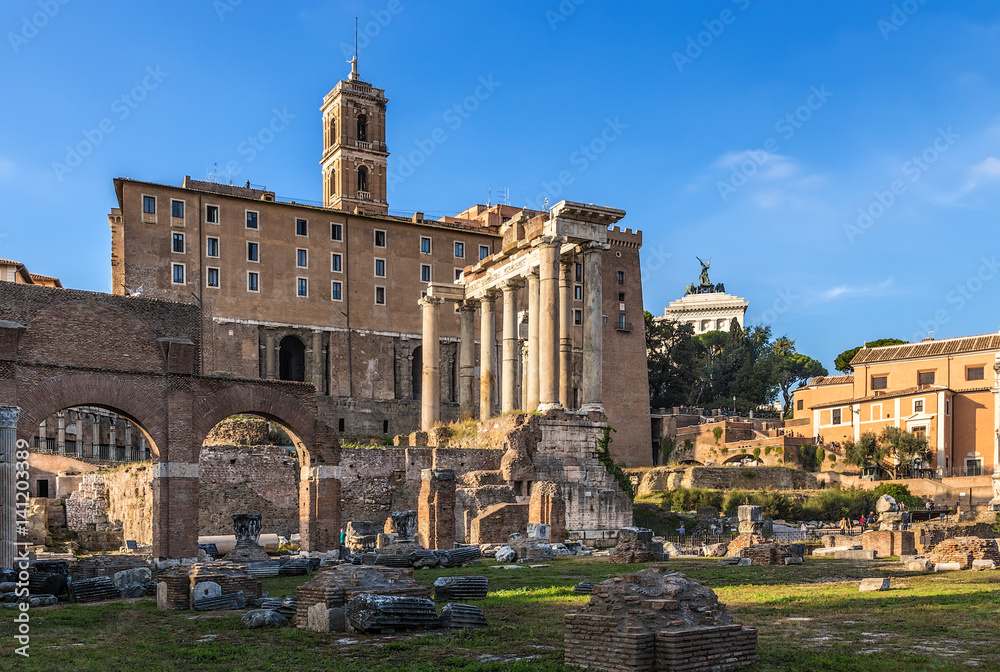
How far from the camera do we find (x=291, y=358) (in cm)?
5772

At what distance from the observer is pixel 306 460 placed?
2562 cm

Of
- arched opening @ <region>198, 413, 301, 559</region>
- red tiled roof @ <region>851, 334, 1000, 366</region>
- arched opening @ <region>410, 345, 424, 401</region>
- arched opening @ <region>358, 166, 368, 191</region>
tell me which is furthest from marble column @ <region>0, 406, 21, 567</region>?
arched opening @ <region>358, 166, 368, 191</region>

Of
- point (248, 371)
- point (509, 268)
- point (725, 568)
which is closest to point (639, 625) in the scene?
point (725, 568)

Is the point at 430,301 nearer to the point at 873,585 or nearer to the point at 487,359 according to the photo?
the point at 487,359

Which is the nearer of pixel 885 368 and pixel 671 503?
pixel 671 503

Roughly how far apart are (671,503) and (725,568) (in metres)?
26.2

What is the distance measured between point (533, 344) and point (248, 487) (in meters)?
11.3

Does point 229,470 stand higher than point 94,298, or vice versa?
point 94,298

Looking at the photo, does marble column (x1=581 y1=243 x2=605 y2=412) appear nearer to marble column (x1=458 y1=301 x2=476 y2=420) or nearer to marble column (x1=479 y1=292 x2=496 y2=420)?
marble column (x1=479 y1=292 x2=496 y2=420)

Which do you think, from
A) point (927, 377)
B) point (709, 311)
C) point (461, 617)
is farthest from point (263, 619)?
point (709, 311)

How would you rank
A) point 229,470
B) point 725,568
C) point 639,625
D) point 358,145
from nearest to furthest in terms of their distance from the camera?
point 639,625
point 725,568
point 229,470
point 358,145

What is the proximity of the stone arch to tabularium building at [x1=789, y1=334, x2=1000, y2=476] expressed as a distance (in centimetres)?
4097

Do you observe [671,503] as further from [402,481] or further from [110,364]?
[110,364]

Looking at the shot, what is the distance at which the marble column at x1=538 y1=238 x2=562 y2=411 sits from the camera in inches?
1347
